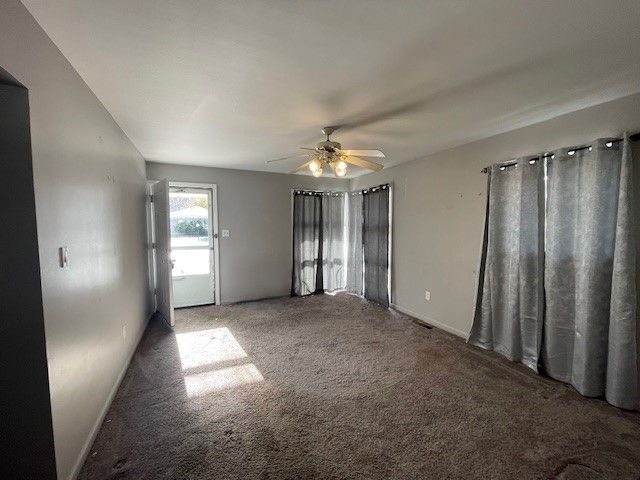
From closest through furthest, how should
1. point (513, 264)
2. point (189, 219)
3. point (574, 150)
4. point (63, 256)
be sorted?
point (63, 256) → point (574, 150) → point (513, 264) → point (189, 219)

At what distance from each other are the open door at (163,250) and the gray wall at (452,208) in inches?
123

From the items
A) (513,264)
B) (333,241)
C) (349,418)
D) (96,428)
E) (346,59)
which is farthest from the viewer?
(333,241)

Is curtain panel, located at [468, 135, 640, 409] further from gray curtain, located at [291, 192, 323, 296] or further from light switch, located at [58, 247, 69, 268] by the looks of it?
light switch, located at [58, 247, 69, 268]

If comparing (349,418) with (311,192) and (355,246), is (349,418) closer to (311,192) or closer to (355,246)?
(355,246)

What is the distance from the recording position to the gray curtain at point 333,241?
532 cm

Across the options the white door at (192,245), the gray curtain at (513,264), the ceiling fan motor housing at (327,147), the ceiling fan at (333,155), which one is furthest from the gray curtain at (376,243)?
the white door at (192,245)

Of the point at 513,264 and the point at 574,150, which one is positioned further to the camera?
the point at 513,264

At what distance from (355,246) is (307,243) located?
88 cm

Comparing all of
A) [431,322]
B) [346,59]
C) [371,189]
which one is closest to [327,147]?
[346,59]

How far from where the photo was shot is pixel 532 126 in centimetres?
261

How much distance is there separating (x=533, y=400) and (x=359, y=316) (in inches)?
86.2

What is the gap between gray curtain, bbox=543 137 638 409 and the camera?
1979 millimetres

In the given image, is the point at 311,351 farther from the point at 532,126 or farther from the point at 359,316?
the point at 532,126

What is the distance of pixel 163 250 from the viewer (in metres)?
3.63
